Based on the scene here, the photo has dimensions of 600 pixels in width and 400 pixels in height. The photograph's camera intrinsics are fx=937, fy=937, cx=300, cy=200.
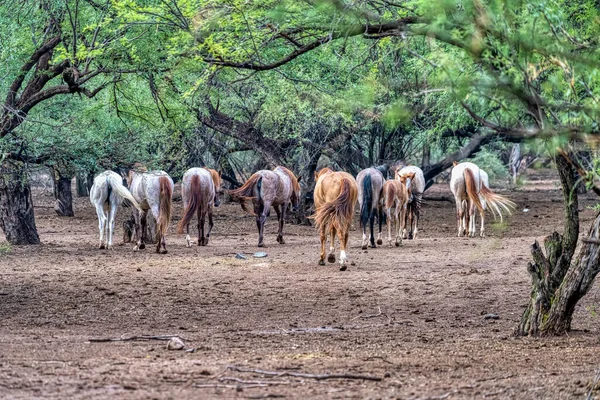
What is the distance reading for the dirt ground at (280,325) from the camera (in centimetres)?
702

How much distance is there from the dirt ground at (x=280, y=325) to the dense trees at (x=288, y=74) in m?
1.30

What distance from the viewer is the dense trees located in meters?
5.80

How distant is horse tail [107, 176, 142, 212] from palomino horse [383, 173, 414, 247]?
565 centimetres

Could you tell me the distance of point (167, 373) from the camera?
7.39 metres

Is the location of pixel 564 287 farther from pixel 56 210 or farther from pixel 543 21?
pixel 56 210

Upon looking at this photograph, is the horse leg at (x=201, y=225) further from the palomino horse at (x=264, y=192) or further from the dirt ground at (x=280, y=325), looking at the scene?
the palomino horse at (x=264, y=192)

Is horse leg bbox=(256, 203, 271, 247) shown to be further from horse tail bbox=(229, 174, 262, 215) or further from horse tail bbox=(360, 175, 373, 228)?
horse tail bbox=(360, 175, 373, 228)

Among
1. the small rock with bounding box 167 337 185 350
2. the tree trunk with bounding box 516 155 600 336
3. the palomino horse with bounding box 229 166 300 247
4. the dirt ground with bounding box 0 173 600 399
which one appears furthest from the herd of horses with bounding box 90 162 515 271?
the small rock with bounding box 167 337 185 350

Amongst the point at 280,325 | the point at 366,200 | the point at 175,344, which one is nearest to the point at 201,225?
the point at 366,200

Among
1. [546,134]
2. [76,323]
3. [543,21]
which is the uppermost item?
[543,21]

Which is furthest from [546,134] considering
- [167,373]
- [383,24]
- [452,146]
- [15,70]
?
[452,146]

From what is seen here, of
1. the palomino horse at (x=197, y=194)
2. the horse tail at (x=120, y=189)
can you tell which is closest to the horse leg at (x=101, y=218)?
the horse tail at (x=120, y=189)

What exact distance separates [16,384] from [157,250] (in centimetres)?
1239

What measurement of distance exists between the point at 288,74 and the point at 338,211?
244 cm
